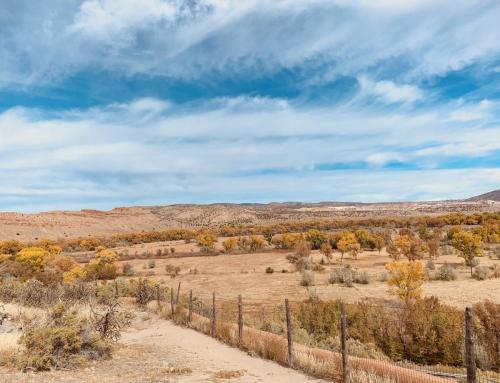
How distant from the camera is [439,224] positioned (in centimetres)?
9775

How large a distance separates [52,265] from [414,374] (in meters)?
42.6

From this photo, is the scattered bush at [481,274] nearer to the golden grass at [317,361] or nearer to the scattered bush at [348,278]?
the scattered bush at [348,278]

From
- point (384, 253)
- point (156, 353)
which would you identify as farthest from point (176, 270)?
point (156, 353)

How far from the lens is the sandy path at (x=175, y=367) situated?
40.3 ft

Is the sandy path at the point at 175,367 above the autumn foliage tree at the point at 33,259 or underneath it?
underneath

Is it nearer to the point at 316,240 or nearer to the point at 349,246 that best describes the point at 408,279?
the point at 349,246

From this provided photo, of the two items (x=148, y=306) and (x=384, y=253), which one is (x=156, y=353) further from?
(x=384, y=253)

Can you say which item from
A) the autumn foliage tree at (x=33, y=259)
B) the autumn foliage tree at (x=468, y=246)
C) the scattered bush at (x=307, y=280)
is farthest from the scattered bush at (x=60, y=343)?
the autumn foliage tree at (x=468, y=246)

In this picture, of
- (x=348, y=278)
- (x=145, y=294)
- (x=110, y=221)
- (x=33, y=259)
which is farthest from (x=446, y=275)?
(x=110, y=221)

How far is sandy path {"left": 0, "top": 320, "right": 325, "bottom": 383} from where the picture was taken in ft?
40.3

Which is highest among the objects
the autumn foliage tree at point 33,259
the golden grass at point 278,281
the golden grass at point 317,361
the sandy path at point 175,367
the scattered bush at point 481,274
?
the autumn foliage tree at point 33,259

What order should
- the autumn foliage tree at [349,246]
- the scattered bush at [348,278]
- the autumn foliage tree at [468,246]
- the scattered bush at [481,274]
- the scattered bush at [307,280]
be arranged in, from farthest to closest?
1. the autumn foliage tree at [349,246]
2. the autumn foliage tree at [468,246]
3. the scattered bush at [307,280]
4. the scattered bush at [348,278]
5. the scattered bush at [481,274]

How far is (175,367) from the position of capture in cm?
1396

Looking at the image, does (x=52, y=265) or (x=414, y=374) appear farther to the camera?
(x=52, y=265)
